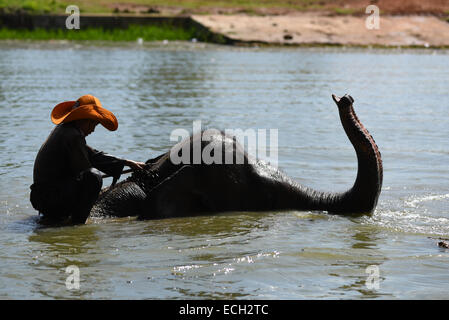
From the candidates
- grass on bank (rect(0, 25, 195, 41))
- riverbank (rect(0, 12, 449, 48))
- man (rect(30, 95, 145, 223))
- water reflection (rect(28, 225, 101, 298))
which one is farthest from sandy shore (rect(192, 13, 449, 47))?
water reflection (rect(28, 225, 101, 298))

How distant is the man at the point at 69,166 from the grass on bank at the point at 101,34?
82.7 ft

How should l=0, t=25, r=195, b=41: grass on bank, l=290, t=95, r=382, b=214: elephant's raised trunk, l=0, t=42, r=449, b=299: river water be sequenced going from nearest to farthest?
l=0, t=42, r=449, b=299: river water < l=290, t=95, r=382, b=214: elephant's raised trunk < l=0, t=25, r=195, b=41: grass on bank

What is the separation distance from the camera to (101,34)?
32875 mm

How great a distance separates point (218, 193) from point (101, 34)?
1007 inches

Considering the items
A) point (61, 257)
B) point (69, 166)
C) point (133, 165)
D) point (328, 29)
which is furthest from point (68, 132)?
point (328, 29)

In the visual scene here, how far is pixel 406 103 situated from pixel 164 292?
12332 millimetres

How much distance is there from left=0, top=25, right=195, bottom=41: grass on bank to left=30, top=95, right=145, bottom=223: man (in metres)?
25.2

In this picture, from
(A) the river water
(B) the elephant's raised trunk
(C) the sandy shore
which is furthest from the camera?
(C) the sandy shore

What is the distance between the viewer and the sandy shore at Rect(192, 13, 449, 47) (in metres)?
31.4

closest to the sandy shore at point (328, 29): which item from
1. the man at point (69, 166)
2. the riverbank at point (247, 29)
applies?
the riverbank at point (247, 29)

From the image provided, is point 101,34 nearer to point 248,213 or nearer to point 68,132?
point 248,213

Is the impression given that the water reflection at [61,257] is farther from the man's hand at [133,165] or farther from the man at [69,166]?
the man's hand at [133,165]

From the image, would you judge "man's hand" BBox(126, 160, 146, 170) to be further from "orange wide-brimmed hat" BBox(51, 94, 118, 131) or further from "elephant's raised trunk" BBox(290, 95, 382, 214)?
"elephant's raised trunk" BBox(290, 95, 382, 214)
